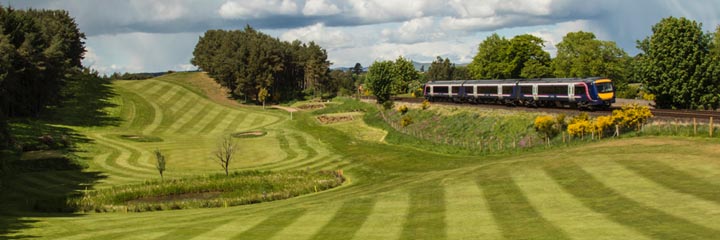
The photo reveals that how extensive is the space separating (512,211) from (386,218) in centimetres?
578

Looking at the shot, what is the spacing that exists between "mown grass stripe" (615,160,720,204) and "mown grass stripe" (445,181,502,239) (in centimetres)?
895

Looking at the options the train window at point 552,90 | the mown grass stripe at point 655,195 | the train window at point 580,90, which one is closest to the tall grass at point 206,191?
the mown grass stripe at point 655,195

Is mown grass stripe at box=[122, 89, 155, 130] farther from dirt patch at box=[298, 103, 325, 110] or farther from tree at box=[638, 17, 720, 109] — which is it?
tree at box=[638, 17, 720, 109]

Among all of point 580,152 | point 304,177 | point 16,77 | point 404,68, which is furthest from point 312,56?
point 580,152

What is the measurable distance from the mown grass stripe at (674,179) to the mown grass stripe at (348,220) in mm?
14801

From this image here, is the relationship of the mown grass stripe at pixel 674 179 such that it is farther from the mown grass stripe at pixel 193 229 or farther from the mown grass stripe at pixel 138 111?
the mown grass stripe at pixel 138 111

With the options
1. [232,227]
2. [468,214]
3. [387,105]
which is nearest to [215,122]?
[387,105]

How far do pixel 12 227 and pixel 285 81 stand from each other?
13900cm

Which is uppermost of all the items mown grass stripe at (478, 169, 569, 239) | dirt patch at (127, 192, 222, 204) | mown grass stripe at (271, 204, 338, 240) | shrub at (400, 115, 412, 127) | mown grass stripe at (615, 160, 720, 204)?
shrub at (400, 115, 412, 127)

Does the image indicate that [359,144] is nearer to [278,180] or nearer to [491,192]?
[278,180]

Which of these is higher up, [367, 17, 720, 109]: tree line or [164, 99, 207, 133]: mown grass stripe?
[367, 17, 720, 109]: tree line

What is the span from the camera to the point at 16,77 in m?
74.0

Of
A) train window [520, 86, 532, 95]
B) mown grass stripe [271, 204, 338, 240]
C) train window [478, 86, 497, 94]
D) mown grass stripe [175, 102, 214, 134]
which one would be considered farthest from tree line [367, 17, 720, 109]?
mown grass stripe [271, 204, 338, 240]

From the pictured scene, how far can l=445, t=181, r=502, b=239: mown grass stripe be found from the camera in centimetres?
2124
